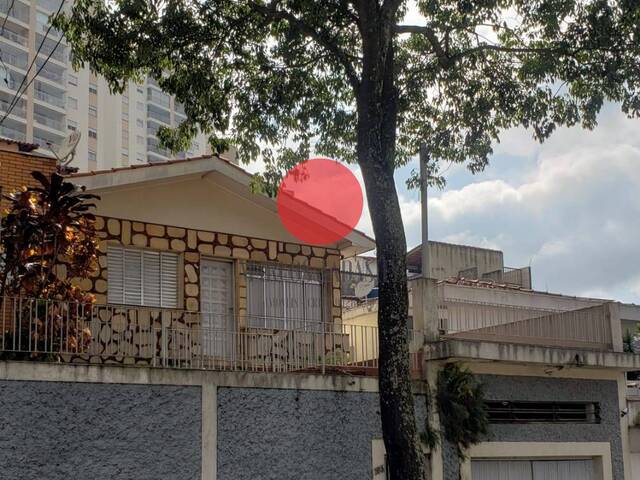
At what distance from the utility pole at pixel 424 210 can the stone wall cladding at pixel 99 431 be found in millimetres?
5750

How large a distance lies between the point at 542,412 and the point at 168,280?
678cm

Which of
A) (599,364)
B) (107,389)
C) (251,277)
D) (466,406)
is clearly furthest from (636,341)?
(107,389)

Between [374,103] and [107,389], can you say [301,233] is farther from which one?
[107,389]

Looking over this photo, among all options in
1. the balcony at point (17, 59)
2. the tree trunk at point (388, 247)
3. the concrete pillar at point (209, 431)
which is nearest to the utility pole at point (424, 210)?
the tree trunk at point (388, 247)

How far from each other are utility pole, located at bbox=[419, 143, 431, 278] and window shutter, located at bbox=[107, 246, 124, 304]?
5126 mm

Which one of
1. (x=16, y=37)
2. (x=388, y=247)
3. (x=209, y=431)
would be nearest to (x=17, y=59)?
(x=16, y=37)

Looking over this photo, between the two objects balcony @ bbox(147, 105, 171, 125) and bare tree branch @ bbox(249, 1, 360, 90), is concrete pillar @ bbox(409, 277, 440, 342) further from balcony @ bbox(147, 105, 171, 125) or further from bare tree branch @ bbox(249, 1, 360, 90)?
balcony @ bbox(147, 105, 171, 125)

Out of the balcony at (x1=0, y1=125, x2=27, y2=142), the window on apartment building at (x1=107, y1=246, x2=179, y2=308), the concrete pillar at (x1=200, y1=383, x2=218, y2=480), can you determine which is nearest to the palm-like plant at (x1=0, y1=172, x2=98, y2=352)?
the concrete pillar at (x1=200, y1=383, x2=218, y2=480)

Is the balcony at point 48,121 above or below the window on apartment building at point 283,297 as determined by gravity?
above

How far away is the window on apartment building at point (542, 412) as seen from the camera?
16.0 metres

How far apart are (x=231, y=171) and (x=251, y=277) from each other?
6.34 feet

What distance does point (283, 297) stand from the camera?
1750cm

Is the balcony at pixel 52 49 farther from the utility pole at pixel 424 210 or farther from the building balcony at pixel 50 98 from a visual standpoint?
the utility pole at pixel 424 210

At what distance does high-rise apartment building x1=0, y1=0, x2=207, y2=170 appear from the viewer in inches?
2864
